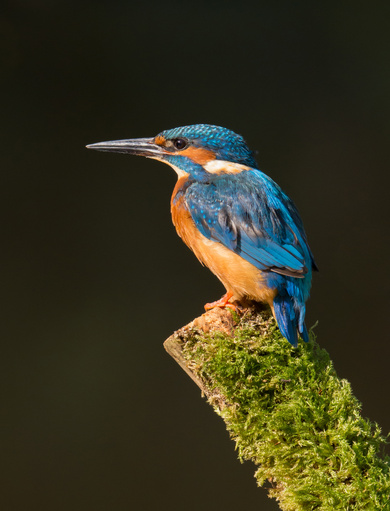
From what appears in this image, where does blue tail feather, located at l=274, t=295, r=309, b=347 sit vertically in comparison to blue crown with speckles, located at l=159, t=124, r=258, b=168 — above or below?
below

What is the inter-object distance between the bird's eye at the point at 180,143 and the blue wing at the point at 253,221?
0.17 meters

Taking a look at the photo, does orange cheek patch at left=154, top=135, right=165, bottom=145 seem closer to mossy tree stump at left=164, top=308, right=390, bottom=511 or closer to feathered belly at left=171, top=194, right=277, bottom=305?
feathered belly at left=171, top=194, right=277, bottom=305

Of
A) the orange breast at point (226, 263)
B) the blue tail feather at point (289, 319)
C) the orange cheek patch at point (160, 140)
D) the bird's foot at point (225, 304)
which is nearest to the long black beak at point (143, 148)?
the orange cheek patch at point (160, 140)

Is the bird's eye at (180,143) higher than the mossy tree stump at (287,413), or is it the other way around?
the bird's eye at (180,143)

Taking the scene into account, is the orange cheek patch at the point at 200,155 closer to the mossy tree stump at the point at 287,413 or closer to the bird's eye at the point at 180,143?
the bird's eye at the point at 180,143

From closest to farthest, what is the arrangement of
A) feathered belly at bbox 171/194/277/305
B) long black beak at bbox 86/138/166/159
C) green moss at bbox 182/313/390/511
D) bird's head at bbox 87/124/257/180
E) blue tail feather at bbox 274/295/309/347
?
green moss at bbox 182/313/390/511
blue tail feather at bbox 274/295/309/347
feathered belly at bbox 171/194/277/305
bird's head at bbox 87/124/257/180
long black beak at bbox 86/138/166/159

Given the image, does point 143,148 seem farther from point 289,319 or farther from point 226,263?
point 289,319

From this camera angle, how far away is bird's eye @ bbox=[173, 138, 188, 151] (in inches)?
→ 62.7

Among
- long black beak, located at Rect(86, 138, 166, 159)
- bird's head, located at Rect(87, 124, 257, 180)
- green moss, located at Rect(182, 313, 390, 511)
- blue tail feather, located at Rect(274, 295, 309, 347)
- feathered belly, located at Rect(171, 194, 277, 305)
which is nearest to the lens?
green moss, located at Rect(182, 313, 390, 511)

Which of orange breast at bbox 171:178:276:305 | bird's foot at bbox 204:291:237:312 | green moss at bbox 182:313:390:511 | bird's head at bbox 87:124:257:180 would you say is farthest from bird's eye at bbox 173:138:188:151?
green moss at bbox 182:313:390:511

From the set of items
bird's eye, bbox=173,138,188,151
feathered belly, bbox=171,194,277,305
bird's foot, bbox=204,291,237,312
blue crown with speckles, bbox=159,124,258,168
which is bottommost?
bird's foot, bbox=204,291,237,312

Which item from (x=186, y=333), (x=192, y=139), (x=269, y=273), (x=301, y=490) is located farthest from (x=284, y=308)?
(x=192, y=139)

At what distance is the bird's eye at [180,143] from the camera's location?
1.59 m

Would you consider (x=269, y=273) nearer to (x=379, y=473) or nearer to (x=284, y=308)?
(x=284, y=308)
